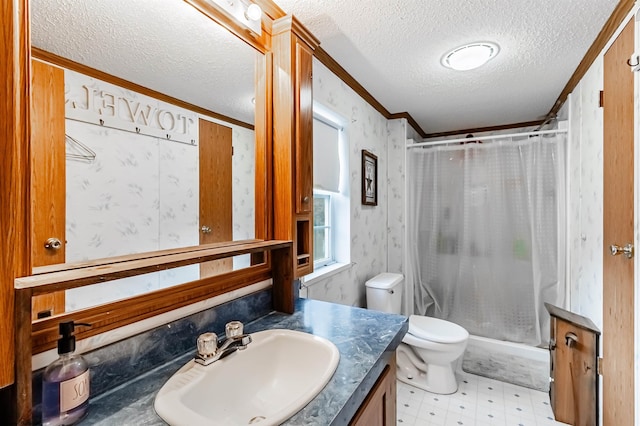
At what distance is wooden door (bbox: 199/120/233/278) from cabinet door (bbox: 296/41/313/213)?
280 millimetres

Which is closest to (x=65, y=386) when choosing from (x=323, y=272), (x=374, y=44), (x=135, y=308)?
(x=135, y=308)

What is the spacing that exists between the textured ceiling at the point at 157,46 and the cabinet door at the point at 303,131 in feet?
0.63

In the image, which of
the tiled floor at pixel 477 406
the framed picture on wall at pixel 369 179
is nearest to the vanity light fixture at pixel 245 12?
the framed picture on wall at pixel 369 179

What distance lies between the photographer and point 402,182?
2873 mm

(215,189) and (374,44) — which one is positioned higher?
(374,44)

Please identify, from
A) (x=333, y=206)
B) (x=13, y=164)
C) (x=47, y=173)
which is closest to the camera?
(x=13, y=164)

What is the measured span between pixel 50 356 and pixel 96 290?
0.50 feet

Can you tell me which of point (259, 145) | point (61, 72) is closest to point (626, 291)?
point (259, 145)

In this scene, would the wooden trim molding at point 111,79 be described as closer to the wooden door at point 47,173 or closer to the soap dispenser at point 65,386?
the wooden door at point 47,173

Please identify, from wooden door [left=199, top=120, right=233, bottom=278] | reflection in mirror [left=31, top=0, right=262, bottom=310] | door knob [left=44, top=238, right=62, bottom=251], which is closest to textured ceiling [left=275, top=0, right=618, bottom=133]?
reflection in mirror [left=31, top=0, right=262, bottom=310]

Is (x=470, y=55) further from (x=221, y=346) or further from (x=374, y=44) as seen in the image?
(x=221, y=346)

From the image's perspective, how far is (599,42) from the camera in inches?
64.3

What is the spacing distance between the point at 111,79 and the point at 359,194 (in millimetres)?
1739

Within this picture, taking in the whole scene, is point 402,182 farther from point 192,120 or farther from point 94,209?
point 94,209
